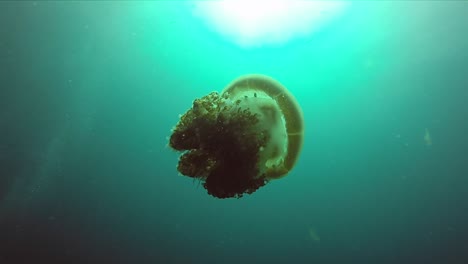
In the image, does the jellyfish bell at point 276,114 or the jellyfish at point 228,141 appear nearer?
the jellyfish at point 228,141

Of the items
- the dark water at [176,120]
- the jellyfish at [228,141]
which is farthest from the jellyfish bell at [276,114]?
the dark water at [176,120]

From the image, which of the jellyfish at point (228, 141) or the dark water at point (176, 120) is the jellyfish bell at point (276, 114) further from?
the dark water at point (176, 120)

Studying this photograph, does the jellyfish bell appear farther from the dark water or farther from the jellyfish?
the dark water

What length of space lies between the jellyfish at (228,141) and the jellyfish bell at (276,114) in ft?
0.04

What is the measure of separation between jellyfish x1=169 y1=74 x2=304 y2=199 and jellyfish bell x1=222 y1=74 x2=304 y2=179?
0.01 m

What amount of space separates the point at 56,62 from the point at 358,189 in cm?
1265

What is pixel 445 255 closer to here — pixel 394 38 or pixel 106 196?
pixel 394 38

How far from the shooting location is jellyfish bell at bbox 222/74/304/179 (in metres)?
3.69

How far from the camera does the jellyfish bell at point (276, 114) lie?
3691mm

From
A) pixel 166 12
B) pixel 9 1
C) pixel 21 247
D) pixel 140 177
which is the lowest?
pixel 21 247

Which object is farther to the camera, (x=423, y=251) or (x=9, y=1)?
(x=423, y=251)

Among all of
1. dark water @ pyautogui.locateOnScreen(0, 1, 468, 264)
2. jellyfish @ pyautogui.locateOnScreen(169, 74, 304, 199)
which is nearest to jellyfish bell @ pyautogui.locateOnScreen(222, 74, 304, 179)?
jellyfish @ pyautogui.locateOnScreen(169, 74, 304, 199)

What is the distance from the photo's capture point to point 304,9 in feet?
31.8

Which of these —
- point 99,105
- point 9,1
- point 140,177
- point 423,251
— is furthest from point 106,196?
point 423,251
